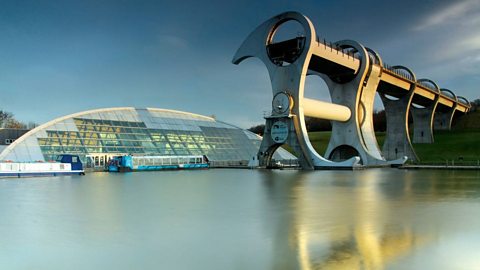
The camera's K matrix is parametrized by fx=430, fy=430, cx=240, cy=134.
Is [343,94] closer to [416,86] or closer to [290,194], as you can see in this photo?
[416,86]

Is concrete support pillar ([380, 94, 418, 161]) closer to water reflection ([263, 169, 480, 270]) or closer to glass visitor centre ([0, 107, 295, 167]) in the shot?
glass visitor centre ([0, 107, 295, 167])

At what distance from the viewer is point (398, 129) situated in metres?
70.6

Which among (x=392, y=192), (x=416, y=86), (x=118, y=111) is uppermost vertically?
(x=416, y=86)

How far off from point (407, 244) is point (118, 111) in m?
51.9

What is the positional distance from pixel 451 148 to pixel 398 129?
871 centimetres

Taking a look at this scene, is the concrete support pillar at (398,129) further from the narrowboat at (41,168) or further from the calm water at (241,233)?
the calm water at (241,233)

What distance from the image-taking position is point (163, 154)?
54.3 metres

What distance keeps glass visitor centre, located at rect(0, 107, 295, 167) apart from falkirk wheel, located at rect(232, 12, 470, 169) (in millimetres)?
12762

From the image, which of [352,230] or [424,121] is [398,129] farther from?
[352,230]

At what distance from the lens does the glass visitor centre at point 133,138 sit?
150 feet

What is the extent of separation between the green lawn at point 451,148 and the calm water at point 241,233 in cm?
4698

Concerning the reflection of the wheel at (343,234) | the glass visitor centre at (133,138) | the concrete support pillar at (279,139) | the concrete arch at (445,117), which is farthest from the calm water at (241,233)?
the concrete arch at (445,117)

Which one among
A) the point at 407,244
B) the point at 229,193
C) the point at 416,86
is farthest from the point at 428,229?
the point at 416,86

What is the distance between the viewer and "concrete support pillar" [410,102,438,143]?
80.2 meters
